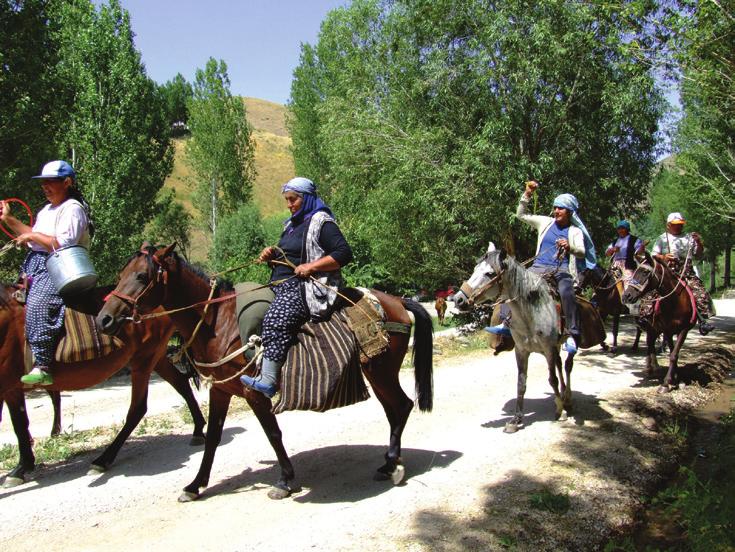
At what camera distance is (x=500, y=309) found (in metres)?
7.74

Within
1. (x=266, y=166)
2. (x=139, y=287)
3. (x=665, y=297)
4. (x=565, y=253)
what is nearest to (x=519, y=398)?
(x=565, y=253)

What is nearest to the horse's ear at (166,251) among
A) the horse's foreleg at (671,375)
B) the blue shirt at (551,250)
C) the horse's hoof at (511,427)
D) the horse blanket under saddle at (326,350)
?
the horse blanket under saddle at (326,350)

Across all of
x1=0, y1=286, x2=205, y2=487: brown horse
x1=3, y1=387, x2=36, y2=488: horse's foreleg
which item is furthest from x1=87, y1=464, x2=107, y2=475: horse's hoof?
x1=3, y1=387, x2=36, y2=488: horse's foreleg

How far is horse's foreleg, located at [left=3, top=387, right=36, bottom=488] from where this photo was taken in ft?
19.4

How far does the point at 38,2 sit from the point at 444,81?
10.3 metres

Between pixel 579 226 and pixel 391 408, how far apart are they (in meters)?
4.03

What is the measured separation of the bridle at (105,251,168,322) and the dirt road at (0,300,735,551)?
1820mm

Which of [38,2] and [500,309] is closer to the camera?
[500,309]

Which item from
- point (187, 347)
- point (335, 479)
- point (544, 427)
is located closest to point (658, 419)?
point (544, 427)

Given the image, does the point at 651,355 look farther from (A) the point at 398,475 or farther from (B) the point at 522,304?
(A) the point at 398,475

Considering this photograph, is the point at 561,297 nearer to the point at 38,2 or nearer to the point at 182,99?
the point at 38,2

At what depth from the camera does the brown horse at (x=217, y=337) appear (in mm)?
5062

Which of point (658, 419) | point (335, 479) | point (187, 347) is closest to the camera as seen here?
point (187, 347)

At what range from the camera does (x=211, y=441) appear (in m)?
5.56
